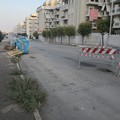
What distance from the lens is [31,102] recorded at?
17.1 ft

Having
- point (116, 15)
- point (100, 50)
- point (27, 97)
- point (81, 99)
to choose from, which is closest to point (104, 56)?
point (100, 50)

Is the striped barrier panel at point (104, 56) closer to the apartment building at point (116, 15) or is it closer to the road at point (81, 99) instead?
the road at point (81, 99)

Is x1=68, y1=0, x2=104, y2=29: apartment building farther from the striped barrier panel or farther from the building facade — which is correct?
the striped barrier panel

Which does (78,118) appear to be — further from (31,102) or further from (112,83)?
(112,83)

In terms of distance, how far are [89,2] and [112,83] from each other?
53.9m

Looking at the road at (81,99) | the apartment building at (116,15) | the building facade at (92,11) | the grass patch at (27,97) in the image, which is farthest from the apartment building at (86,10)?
the grass patch at (27,97)

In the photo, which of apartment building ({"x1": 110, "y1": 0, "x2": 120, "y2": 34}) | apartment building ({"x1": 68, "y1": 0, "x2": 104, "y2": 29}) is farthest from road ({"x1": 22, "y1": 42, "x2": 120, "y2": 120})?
apartment building ({"x1": 68, "y1": 0, "x2": 104, "y2": 29})

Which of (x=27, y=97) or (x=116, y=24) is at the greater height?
(x=116, y=24)

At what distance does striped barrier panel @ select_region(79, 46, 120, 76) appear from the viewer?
1065cm

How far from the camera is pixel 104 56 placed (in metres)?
11.0

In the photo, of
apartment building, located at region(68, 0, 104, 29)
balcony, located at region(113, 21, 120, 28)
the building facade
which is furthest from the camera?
apartment building, located at region(68, 0, 104, 29)

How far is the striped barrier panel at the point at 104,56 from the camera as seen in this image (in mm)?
10648

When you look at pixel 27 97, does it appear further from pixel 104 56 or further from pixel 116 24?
pixel 116 24

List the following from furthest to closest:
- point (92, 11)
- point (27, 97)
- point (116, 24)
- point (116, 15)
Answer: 1. point (92, 11)
2. point (116, 15)
3. point (116, 24)
4. point (27, 97)
